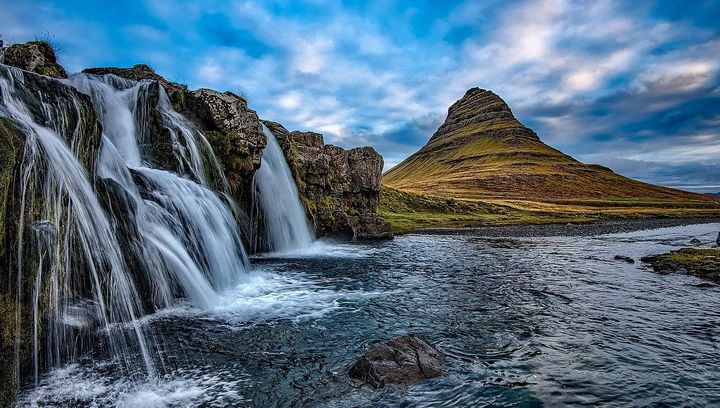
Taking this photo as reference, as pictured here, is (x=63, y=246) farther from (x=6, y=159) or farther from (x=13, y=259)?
(x=6, y=159)

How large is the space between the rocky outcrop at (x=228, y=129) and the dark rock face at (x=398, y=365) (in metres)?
22.1

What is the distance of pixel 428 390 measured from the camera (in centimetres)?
998

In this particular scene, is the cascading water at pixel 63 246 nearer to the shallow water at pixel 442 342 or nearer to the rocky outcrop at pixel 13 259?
the rocky outcrop at pixel 13 259

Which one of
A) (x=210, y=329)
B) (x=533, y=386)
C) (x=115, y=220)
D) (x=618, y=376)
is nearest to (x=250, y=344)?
(x=210, y=329)

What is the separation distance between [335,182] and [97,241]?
40.0 meters

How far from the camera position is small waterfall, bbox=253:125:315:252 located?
34188 mm

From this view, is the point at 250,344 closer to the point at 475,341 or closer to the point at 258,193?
the point at 475,341

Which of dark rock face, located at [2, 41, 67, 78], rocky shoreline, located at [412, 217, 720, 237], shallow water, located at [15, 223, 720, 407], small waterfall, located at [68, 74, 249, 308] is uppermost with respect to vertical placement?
dark rock face, located at [2, 41, 67, 78]

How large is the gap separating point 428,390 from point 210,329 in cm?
808

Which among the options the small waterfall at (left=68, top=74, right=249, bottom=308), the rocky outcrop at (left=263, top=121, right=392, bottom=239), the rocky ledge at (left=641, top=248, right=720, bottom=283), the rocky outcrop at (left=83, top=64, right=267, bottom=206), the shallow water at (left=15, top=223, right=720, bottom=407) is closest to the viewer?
the shallow water at (left=15, top=223, right=720, bottom=407)

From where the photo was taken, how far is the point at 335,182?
172ft

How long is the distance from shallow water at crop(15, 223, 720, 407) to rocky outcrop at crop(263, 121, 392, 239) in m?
20.4

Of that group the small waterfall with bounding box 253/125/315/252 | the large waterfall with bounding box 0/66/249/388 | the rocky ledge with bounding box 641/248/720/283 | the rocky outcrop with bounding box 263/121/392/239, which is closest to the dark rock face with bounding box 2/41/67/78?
the large waterfall with bounding box 0/66/249/388

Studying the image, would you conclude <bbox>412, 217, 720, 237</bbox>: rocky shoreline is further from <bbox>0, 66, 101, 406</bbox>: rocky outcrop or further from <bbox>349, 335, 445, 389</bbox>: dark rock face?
<bbox>0, 66, 101, 406</bbox>: rocky outcrop
